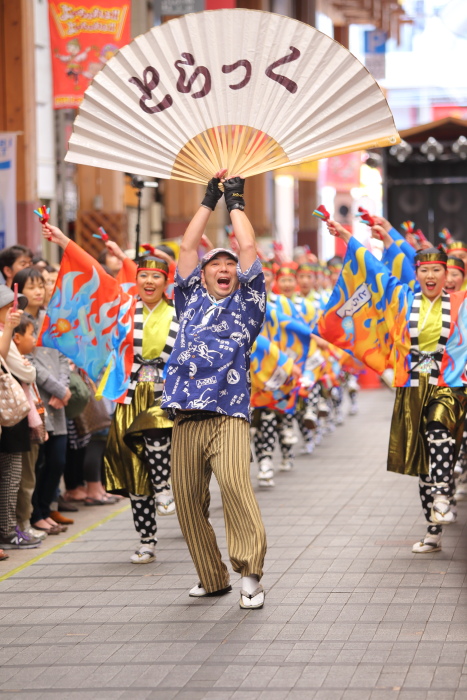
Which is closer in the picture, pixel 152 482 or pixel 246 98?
pixel 246 98

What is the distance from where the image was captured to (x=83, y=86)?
11914 millimetres

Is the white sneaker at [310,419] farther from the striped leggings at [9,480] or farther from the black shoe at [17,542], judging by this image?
the striped leggings at [9,480]

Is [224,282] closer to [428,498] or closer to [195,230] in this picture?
[195,230]

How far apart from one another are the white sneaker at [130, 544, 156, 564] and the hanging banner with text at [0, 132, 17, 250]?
13.9 ft

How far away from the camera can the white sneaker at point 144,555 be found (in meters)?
8.06

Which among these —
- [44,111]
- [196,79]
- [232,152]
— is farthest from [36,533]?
[44,111]

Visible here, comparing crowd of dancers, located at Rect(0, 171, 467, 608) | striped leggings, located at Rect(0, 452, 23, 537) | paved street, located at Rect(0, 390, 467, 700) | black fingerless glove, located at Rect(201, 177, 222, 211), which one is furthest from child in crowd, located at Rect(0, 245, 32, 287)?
black fingerless glove, located at Rect(201, 177, 222, 211)

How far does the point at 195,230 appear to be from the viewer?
6.79 meters

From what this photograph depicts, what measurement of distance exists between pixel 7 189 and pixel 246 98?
515 centimetres

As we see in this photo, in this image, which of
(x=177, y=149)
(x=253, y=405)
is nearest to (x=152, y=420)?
(x=177, y=149)

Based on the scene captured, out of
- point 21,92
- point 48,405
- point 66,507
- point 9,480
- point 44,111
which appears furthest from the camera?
point 44,111

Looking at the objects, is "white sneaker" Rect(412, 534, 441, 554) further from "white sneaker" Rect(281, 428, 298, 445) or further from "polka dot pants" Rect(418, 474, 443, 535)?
"white sneaker" Rect(281, 428, 298, 445)

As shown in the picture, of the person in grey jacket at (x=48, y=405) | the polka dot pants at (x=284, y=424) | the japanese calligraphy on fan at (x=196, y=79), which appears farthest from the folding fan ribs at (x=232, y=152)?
the polka dot pants at (x=284, y=424)

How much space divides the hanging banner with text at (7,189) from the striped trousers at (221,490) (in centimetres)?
516
